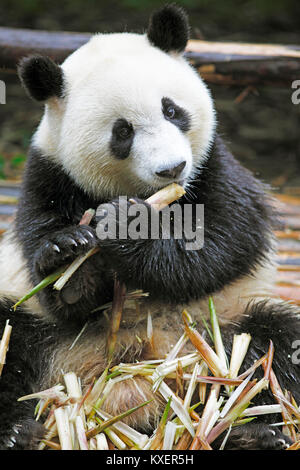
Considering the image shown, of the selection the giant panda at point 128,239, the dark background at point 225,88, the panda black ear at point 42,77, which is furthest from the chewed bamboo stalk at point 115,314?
the dark background at point 225,88

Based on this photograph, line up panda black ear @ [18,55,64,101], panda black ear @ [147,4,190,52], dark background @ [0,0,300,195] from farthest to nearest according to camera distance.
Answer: dark background @ [0,0,300,195] < panda black ear @ [147,4,190,52] < panda black ear @ [18,55,64,101]

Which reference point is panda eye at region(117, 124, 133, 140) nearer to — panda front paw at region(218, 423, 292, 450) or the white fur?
the white fur

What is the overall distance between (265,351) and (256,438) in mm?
507

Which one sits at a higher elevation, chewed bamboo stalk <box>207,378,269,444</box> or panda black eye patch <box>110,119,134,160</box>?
panda black eye patch <box>110,119,134,160</box>

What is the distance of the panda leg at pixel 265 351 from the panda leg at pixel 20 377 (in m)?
0.98

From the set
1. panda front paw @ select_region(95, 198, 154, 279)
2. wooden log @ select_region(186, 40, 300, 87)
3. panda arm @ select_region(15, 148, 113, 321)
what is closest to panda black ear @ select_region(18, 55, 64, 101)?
panda arm @ select_region(15, 148, 113, 321)

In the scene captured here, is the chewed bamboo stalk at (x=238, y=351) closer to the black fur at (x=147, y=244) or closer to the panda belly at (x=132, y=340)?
the panda belly at (x=132, y=340)

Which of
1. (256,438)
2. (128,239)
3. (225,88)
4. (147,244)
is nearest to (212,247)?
(147,244)

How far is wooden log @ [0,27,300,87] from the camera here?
643cm

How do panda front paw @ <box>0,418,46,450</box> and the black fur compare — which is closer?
panda front paw @ <box>0,418,46,450</box>

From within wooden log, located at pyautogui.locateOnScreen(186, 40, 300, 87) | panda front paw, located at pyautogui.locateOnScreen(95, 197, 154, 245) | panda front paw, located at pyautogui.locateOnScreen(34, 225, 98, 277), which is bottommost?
panda front paw, located at pyautogui.locateOnScreen(34, 225, 98, 277)

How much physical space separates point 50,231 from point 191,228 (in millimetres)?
801

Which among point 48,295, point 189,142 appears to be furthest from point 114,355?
point 189,142

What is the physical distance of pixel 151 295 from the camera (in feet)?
13.0
